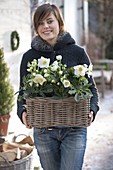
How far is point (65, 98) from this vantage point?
2035 mm

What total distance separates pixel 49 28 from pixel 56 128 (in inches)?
23.0

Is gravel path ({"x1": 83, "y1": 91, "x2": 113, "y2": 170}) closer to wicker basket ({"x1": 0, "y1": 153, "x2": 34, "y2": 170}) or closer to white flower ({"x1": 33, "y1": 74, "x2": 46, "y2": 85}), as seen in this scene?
wicker basket ({"x1": 0, "y1": 153, "x2": 34, "y2": 170})

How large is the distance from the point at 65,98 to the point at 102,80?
5.54 meters

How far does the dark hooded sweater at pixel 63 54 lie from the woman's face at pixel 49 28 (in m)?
0.04

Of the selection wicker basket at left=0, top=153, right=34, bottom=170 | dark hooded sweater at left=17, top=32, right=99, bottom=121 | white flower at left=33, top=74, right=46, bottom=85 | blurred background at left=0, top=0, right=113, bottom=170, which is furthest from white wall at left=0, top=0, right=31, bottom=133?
white flower at left=33, top=74, right=46, bottom=85

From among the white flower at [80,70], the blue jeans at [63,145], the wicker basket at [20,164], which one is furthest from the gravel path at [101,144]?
the white flower at [80,70]

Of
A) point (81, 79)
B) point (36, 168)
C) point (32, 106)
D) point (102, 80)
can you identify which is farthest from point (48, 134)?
point (102, 80)

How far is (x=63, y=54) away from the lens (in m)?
2.26

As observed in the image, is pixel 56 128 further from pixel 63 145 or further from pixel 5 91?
pixel 5 91

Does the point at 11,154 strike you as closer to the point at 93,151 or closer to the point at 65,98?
the point at 65,98

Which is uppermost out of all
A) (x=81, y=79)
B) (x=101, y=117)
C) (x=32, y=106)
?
A: (x=81, y=79)

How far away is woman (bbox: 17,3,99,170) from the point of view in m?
2.17

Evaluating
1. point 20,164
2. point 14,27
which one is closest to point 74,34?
point 14,27

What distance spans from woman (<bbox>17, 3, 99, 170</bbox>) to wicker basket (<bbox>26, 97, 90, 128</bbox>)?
0.08m
